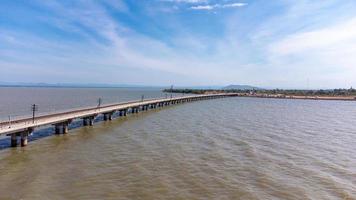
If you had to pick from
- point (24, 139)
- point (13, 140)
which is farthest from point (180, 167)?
point (13, 140)

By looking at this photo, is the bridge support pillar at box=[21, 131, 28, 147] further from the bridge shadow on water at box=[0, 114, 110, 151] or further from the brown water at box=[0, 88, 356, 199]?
the bridge shadow on water at box=[0, 114, 110, 151]

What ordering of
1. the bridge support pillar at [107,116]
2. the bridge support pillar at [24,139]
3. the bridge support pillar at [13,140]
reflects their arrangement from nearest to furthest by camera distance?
the bridge support pillar at [13,140], the bridge support pillar at [24,139], the bridge support pillar at [107,116]

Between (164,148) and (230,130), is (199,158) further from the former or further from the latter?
(230,130)

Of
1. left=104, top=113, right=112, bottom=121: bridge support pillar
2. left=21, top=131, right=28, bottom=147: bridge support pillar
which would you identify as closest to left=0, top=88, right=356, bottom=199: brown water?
left=21, top=131, right=28, bottom=147: bridge support pillar

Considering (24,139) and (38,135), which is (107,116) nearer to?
(38,135)

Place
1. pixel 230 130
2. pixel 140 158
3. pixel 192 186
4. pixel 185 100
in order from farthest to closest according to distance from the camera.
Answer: pixel 185 100 → pixel 230 130 → pixel 140 158 → pixel 192 186

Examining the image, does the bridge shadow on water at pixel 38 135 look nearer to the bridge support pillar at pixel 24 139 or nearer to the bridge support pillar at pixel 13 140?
the bridge support pillar at pixel 13 140

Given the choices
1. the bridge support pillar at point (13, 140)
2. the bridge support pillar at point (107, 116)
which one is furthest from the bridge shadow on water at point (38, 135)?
the bridge support pillar at point (107, 116)

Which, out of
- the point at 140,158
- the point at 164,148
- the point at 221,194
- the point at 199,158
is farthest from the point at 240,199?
the point at 164,148
